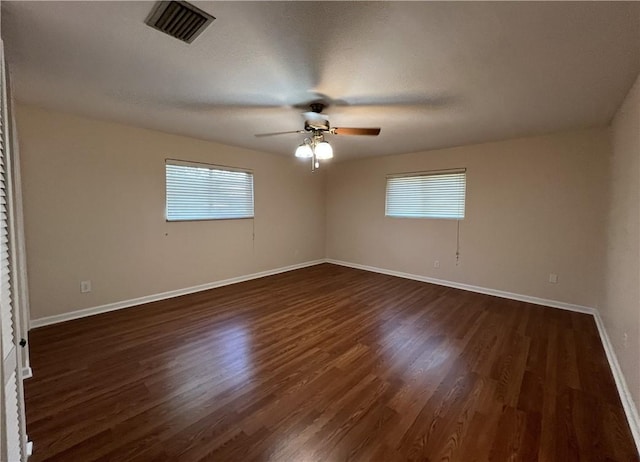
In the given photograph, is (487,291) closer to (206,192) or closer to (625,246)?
(625,246)

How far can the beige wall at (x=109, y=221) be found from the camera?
304 centimetres

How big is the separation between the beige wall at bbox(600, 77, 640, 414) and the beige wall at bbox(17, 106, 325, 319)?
183 inches

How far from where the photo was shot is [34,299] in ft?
9.98

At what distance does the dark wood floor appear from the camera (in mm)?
1594

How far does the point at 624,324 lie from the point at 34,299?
5.54 metres

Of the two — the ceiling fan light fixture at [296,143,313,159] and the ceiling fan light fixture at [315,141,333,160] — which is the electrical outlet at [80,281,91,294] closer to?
the ceiling fan light fixture at [296,143,313,159]

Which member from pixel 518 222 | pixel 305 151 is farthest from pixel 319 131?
pixel 518 222

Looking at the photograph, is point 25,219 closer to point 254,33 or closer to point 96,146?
point 96,146

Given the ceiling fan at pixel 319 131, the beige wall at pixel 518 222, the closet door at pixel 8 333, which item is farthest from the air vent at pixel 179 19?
the beige wall at pixel 518 222

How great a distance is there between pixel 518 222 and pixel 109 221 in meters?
5.57

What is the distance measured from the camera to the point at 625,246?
2287mm

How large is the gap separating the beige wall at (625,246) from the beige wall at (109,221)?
4.65 meters

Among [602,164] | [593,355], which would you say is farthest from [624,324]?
[602,164]

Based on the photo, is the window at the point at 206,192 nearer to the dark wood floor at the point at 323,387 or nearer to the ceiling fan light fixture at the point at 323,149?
the dark wood floor at the point at 323,387
